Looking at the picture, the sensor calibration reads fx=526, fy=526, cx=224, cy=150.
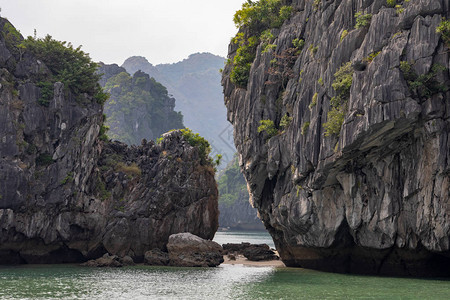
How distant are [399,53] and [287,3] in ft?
54.3

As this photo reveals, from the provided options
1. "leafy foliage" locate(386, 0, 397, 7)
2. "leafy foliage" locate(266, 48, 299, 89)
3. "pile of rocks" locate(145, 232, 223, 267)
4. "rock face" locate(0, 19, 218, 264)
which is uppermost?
"leafy foliage" locate(386, 0, 397, 7)

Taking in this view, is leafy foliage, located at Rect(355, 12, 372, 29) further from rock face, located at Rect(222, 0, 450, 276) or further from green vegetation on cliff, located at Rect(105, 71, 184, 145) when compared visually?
green vegetation on cliff, located at Rect(105, 71, 184, 145)

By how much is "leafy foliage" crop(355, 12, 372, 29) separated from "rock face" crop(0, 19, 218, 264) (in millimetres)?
23730

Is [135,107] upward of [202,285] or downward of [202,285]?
upward

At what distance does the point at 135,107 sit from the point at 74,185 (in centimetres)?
10065

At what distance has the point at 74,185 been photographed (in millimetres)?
44469

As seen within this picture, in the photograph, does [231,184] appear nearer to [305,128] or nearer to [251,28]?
[251,28]

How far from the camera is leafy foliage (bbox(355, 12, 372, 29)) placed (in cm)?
3219

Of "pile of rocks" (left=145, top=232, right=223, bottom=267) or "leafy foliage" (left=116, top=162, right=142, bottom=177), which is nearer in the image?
"pile of rocks" (left=145, top=232, right=223, bottom=267)

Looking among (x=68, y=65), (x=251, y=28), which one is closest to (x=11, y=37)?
(x=68, y=65)

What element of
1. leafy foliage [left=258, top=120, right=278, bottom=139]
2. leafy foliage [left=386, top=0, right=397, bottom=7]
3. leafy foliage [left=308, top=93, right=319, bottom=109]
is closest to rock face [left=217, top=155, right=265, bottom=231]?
leafy foliage [left=258, top=120, right=278, bottom=139]

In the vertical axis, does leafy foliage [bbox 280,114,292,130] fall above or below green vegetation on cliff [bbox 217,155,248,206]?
below

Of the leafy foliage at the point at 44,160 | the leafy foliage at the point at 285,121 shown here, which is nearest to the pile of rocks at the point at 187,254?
the leafy foliage at the point at 44,160

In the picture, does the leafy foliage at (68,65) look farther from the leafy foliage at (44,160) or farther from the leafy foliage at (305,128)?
the leafy foliage at (305,128)
